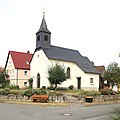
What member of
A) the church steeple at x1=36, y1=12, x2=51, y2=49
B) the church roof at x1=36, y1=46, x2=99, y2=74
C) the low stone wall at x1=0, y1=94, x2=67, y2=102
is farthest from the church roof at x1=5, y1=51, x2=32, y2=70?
the low stone wall at x1=0, y1=94, x2=67, y2=102

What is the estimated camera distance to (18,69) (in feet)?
186

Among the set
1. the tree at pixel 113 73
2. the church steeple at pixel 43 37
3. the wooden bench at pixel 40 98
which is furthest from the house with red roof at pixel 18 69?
the wooden bench at pixel 40 98

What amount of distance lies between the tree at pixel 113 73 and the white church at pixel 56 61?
349cm

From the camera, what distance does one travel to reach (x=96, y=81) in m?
51.7

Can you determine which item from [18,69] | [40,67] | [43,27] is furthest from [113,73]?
[18,69]

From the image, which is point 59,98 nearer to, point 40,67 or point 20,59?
point 40,67

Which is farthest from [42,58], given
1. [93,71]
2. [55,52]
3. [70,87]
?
[93,71]

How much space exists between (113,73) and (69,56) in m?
10.0

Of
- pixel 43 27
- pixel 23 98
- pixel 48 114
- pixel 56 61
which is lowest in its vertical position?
pixel 48 114

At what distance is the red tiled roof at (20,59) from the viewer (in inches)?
2260

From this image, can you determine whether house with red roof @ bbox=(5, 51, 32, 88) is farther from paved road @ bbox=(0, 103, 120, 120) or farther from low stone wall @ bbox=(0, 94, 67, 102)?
paved road @ bbox=(0, 103, 120, 120)

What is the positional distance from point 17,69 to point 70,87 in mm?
14644

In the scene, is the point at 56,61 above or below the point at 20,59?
below

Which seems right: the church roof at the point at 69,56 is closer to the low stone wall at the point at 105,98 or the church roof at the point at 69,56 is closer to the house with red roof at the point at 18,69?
the house with red roof at the point at 18,69
